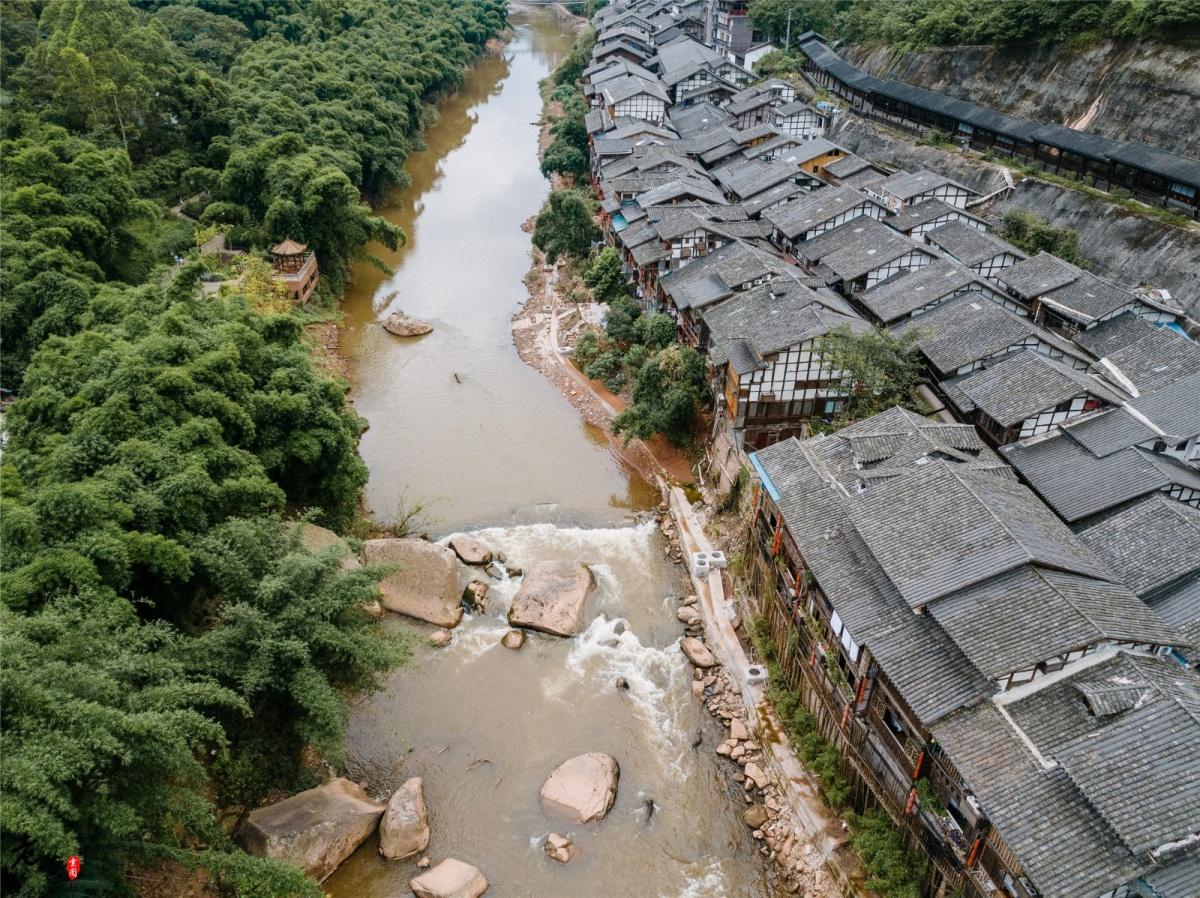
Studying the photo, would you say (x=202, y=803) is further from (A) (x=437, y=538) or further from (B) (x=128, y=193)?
(B) (x=128, y=193)

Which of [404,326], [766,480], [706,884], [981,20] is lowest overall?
[404,326]

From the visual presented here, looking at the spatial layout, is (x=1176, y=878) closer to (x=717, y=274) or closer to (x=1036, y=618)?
(x=1036, y=618)

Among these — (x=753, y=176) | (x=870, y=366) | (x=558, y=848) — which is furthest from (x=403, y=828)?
(x=753, y=176)

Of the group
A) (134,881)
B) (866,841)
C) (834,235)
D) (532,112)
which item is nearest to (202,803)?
(134,881)

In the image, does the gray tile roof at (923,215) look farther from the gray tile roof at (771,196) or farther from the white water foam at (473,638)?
the white water foam at (473,638)

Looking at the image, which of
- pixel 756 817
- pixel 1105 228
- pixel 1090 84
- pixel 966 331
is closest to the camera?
pixel 756 817

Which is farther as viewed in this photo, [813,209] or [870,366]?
[813,209]

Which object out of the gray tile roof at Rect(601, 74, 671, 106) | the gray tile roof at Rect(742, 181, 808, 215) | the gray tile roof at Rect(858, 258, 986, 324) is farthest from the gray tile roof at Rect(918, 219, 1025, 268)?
the gray tile roof at Rect(601, 74, 671, 106)
